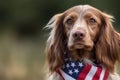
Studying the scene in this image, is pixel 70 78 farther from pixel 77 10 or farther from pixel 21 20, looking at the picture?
pixel 21 20

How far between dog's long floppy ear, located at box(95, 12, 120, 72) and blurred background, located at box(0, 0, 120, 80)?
13893 millimetres

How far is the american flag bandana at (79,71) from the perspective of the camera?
50.2 ft

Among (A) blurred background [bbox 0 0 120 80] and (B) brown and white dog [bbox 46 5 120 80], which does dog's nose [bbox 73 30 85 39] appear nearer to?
(B) brown and white dog [bbox 46 5 120 80]

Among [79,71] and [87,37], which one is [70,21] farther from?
[79,71]

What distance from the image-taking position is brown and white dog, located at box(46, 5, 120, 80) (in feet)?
49.8

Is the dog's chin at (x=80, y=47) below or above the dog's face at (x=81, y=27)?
below

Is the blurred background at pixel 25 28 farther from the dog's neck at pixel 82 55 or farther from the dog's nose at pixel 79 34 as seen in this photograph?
the dog's nose at pixel 79 34

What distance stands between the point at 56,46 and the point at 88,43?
768 millimetres

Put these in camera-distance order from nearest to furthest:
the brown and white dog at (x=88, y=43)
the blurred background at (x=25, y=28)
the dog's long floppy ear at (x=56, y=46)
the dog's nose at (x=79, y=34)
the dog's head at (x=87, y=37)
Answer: the dog's nose at (x=79, y=34) < the dog's head at (x=87, y=37) < the brown and white dog at (x=88, y=43) < the dog's long floppy ear at (x=56, y=46) < the blurred background at (x=25, y=28)

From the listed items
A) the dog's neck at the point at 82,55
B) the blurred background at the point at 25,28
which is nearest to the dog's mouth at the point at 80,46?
the dog's neck at the point at 82,55

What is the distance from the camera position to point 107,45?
1548cm

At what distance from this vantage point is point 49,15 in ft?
140

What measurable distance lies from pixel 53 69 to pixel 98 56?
77cm

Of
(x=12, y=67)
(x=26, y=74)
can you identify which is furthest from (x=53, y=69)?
(x=12, y=67)
